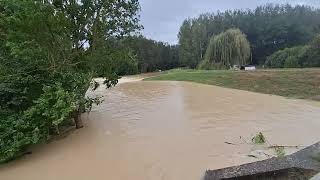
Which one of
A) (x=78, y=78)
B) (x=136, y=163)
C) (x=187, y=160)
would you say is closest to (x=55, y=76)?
(x=78, y=78)

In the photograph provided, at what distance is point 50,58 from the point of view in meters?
10.6

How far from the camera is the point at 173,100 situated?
18.4 m

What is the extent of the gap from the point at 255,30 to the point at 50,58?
6099 cm

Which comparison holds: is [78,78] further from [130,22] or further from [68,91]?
[130,22]

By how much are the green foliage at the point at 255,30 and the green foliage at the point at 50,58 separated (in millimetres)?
50236

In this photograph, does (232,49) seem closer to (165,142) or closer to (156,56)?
(156,56)

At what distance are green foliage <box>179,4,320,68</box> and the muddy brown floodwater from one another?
157 feet

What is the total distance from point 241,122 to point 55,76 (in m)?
5.76

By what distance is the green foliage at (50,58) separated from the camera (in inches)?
353

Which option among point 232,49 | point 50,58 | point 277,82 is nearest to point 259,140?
point 50,58

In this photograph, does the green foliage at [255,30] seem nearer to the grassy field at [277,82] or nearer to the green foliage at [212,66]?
the green foliage at [212,66]

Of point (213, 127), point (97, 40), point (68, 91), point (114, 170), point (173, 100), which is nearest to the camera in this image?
point (114, 170)

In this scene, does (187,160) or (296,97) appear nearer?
(187,160)

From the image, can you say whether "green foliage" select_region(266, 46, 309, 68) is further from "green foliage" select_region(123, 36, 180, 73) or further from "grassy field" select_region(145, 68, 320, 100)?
"green foliage" select_region(123, 36, 180, 73)
